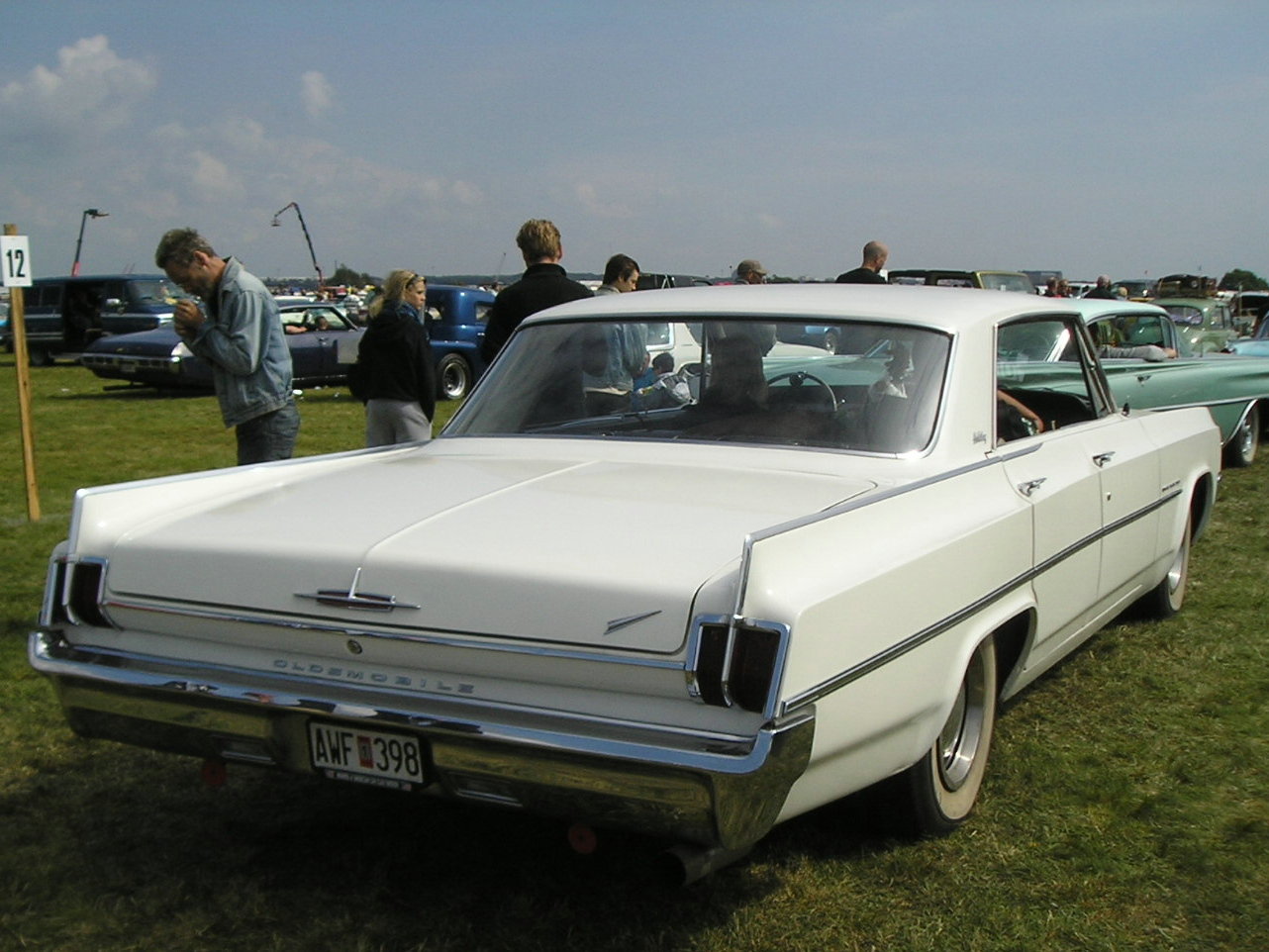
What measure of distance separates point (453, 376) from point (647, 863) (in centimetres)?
1491

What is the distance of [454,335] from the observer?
1780 centimetres

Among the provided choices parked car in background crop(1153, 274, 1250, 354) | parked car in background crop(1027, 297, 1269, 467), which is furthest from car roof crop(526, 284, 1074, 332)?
parked car in background crop(1153, 274, 1250, 354)

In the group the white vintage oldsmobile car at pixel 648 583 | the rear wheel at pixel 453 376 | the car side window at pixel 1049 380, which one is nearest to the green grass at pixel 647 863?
the white vintage oldsmobile car at pixel 648 583

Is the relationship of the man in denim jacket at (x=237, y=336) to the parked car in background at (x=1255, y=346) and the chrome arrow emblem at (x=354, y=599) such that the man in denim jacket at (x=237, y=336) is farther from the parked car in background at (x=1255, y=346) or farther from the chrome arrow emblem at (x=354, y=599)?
the parked car in background at (x=1255, y=346)

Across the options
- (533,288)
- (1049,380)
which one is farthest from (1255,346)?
(533,288)

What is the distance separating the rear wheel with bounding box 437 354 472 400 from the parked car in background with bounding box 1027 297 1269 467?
943 centimetres

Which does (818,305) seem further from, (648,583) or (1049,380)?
(648,583)

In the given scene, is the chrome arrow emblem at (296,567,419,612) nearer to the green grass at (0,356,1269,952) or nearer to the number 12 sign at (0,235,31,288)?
the green grass at (0,356,1269,952)

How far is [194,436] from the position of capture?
1378 centimetres

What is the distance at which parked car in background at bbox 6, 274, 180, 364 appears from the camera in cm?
2394

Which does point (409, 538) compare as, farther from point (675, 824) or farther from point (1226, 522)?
point (1226, 522)

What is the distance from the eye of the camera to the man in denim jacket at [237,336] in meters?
5.30

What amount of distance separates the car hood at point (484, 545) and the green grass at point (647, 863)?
75 centimetres

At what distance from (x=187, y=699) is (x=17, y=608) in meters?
3.53
